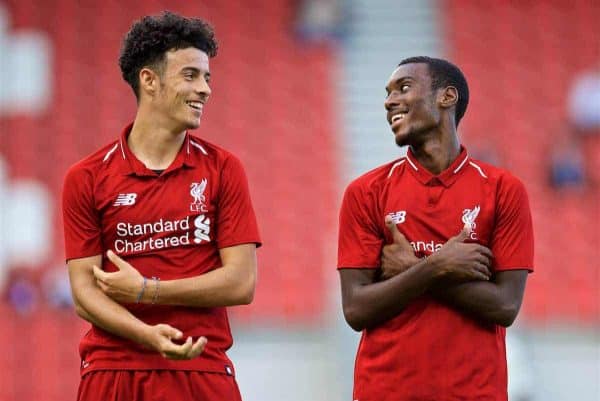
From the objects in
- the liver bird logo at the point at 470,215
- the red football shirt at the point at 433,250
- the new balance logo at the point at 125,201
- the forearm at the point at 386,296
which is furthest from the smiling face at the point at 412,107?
the new balance logo at the point at 125,201

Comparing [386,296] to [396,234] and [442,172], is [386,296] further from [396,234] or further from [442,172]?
[442,172]

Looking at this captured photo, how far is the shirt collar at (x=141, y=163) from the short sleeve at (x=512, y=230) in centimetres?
105

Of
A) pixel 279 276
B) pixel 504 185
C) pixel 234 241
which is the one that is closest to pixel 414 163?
pixel 504 185

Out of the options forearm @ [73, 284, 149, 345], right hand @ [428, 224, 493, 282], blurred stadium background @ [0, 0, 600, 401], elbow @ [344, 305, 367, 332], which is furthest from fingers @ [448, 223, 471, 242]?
blurred stadium background @ [0, 0, 600, 401]

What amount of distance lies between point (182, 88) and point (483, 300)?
1235 mm

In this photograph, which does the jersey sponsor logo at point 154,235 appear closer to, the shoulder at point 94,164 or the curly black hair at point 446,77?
the shoulder at point 94,164

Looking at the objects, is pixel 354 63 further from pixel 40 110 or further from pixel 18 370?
pixel 18 370

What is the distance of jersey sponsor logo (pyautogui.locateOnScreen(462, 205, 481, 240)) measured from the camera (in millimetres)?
3998

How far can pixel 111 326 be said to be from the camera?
3.83 meters

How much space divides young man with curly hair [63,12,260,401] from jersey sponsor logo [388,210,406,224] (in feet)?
1.53

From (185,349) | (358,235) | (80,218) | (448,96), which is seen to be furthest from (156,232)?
(448,96)

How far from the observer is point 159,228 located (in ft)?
13.0

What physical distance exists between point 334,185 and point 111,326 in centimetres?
617

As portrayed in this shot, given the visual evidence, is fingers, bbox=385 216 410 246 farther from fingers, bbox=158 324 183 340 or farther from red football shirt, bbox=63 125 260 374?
fingers, bbox=158 324 183 340
